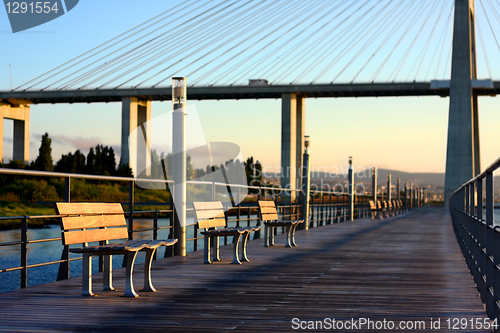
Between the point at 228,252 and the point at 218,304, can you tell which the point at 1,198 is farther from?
the point at 218,304

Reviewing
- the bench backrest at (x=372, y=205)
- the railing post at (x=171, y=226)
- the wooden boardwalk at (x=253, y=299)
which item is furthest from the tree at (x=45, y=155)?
the wooden boardwalk at (x=253, y=299)

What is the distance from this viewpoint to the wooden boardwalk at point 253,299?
13.4ft

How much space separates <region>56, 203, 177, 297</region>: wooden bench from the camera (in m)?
4.84

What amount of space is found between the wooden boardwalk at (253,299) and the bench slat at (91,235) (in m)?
0.50

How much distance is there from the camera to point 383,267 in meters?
7.53

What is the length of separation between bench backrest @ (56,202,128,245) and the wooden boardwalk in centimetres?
52

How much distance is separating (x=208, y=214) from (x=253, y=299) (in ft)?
10.3

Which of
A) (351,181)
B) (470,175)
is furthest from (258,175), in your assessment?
(351,181)

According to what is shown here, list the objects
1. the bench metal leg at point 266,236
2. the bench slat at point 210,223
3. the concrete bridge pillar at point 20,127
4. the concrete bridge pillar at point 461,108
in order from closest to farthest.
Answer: the bench slat at point 210,223 → the bench metal leg at point 266,236 → the concrete bridge pillar at point 461,108 → the concrete bridge pillar at point 20,127

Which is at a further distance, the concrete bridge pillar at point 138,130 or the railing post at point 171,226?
the concrete bridge pillar at point 138,130

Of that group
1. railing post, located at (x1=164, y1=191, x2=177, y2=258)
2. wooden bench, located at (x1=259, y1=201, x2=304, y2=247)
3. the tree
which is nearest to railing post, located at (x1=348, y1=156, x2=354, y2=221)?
wooden bench, located at (x1=259, y1=201, x2=304, y2=247)

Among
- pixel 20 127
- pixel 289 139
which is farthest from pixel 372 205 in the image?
pixel 20 127

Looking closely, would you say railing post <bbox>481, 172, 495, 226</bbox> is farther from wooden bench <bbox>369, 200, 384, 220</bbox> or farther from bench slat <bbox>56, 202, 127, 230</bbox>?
wooden bench <bbox>369, 200, 384, 220</bbox>

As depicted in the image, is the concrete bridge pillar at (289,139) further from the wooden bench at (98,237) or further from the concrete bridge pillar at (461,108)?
the wooden bench at (98,237)
